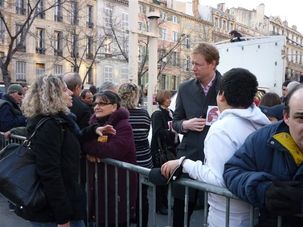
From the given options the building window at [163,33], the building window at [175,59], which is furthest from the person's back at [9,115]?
the building window at [163,33]

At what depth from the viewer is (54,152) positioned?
274 centimetres

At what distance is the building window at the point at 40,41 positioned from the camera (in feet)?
121

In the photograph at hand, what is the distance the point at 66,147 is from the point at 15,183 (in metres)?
0.44

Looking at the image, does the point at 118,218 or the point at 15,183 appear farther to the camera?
the point at 118,218

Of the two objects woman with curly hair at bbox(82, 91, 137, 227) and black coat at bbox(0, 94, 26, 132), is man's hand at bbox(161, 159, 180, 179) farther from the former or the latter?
black coat at bbox(0, 94, 26, 132)

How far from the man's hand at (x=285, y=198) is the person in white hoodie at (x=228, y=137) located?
47 cm

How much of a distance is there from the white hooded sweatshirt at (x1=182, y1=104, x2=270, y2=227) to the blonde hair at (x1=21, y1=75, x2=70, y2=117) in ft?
3.73

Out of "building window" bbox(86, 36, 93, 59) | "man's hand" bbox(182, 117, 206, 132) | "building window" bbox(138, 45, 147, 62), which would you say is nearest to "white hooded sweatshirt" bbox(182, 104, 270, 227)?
"man's hand" bbox(182, 117, 206, 132)

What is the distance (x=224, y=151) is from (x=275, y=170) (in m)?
0.43

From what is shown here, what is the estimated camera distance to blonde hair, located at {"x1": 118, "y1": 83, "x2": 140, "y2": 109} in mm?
4348

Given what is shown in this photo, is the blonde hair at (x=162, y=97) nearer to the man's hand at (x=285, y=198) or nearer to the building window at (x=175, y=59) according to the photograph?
the man's hand at (x=285, y=198)

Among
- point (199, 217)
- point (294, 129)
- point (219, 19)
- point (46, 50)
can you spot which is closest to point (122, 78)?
Result: point (46, 50)

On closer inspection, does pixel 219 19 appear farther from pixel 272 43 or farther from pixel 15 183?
pixel 15 183

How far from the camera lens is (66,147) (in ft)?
9.39
